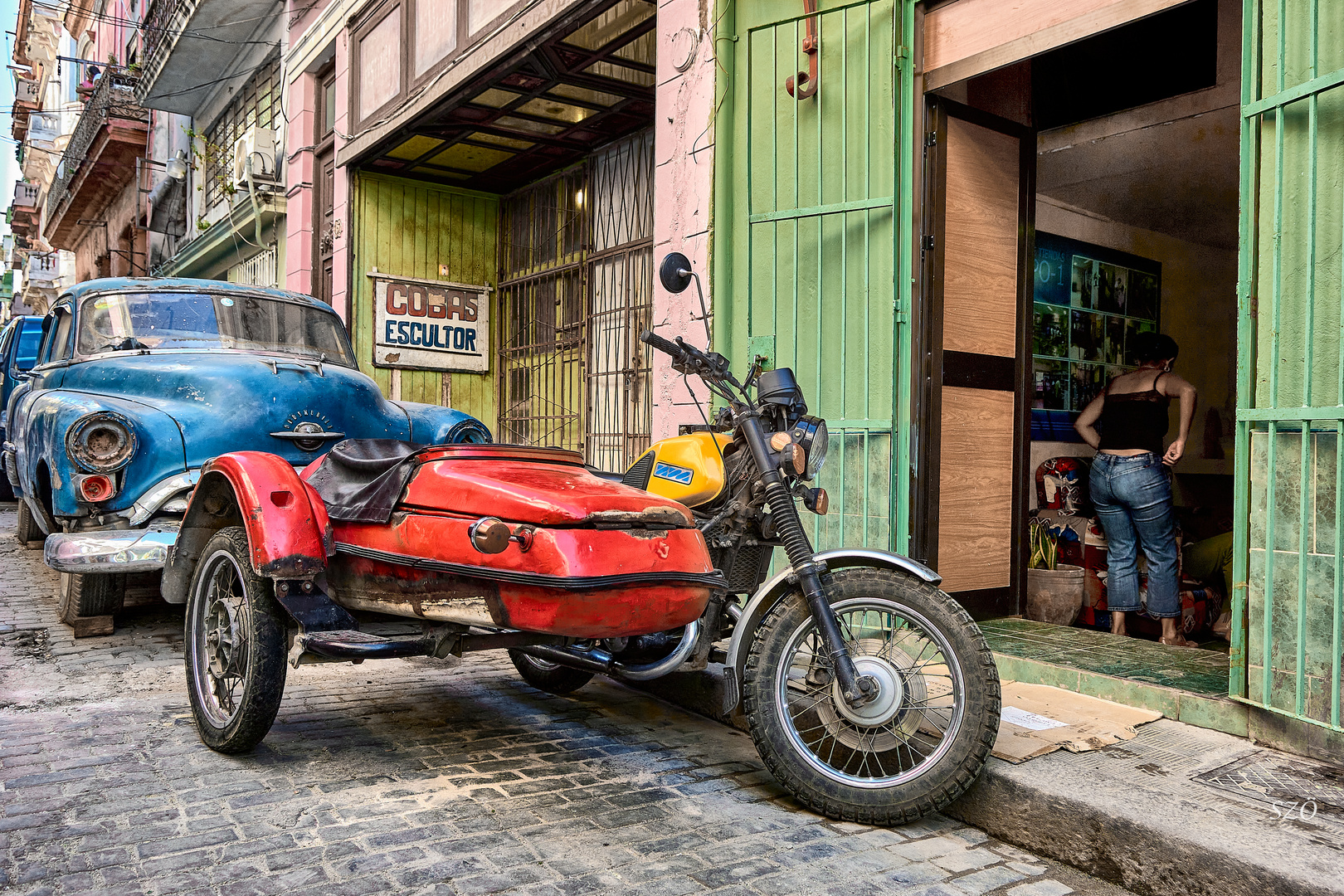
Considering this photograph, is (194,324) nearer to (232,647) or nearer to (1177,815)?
(232,647)

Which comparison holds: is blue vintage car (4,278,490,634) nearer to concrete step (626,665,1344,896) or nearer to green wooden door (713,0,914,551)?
green wooden door (713,0,914,551)

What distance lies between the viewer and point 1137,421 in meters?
5.24

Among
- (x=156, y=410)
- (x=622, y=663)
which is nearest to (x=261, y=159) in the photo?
(x=156, y=410)

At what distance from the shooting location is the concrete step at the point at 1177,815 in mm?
2332

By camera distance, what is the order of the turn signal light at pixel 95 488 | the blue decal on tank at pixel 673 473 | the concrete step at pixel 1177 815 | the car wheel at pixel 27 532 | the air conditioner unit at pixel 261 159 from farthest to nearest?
the air conditioner unit at pixel 261 159, the car wheel at pixel 27 532, the turn signal light at pixel 95 488, the blue decal on tank at pixel 673 473, the concrete step at pixel 1177 815

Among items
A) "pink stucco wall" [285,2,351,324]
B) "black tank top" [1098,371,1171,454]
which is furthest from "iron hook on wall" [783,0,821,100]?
"pink stucco wall" [285,2,351,324]

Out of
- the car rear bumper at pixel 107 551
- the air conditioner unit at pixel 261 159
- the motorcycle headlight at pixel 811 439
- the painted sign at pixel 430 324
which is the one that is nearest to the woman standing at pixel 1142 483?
the motorcycle headlight at pixel 811 439

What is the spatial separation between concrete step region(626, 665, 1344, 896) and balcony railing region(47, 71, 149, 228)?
63.8 ft

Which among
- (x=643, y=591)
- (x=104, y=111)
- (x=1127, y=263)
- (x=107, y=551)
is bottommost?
(x=107, y=551)

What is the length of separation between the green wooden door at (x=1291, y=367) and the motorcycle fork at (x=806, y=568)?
143 centimetres

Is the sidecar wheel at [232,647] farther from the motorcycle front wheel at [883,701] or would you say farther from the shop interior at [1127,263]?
the shop interior at [1127,263]

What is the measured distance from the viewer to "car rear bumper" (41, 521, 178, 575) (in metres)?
4.48

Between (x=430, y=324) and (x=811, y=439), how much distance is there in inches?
334

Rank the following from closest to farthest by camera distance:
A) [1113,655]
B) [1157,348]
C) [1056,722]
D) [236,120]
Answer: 1. [1056,722]
2. [1113,655]
3. [1157,348]
4. [236,120]
